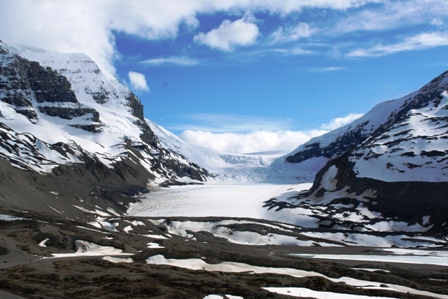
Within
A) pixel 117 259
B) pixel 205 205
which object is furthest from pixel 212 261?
pixel 205 205

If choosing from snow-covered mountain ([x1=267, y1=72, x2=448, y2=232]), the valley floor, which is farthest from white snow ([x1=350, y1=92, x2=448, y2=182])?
the valley floor

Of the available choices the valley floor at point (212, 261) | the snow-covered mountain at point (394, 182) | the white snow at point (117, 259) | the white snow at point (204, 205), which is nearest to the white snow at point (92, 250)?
the valley floor at point (212, 261)

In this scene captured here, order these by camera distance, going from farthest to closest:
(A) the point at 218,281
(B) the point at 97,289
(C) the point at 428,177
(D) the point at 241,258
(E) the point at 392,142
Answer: (E) the point at 392,142 → (C) the point at 428,177 → (D) the point at 241,258 → (A) the point at 218,281 → (B) the point at 97,289

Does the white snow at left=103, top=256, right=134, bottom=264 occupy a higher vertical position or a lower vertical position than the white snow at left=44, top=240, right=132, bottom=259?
lower

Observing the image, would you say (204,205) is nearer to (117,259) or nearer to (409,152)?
(409,152)

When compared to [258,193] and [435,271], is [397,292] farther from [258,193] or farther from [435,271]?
[258,193]

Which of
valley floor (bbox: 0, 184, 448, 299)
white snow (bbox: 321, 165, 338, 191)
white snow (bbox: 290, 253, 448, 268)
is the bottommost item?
white snow (bbox: 290, 253, 448, 268)

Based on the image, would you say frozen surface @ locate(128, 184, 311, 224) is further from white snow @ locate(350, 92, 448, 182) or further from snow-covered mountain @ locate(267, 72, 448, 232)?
white snow @ locate(350, 92, 448, 182)

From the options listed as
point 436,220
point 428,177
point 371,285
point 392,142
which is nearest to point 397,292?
point 371,285
